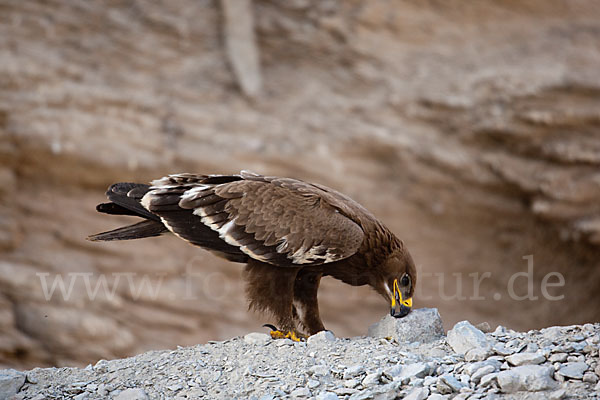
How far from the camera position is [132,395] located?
346 cm

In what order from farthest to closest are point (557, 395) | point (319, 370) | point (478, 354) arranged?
point (319, 370), point (478, 354), point (557, 395)

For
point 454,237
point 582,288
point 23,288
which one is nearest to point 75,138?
point 23,288

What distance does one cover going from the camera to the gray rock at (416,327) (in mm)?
4105

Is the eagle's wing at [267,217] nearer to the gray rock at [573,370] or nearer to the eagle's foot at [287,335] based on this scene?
the eagle's foot at [287,335]

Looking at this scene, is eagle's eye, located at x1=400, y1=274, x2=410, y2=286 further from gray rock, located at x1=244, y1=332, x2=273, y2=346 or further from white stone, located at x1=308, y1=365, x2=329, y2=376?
white stone, located at x1=308, y1=365, x2=329, y2=376

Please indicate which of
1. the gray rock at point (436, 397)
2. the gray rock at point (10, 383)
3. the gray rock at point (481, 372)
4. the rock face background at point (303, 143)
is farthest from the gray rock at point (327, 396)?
the rock face background at point (303, 143)

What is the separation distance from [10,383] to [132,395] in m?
0.76

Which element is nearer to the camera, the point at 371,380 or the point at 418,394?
the point at 418,394

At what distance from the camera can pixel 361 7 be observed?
1076cm

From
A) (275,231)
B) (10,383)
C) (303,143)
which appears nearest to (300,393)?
(275,231)

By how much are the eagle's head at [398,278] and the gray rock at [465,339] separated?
689 millimetres

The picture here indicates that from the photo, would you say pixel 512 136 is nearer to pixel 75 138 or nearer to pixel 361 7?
pixel 361 7

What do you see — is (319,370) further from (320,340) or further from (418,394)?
(418,394)

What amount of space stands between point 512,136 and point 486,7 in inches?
92.5
